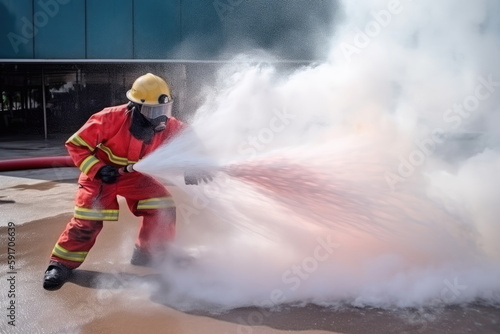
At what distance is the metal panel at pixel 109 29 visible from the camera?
466 inches

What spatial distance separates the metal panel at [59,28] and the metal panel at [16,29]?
0.16m

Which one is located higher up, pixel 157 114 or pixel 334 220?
pixel 157 114

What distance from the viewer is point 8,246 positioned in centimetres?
378

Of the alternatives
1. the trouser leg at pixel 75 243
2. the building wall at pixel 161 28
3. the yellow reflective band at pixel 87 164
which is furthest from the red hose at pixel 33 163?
the building wall at pixel 161 28

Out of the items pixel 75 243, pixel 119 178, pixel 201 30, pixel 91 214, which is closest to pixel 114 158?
pixel 119 178

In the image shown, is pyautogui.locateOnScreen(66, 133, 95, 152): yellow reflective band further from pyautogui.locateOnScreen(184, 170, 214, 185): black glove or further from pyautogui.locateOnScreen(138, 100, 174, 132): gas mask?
pyautogui.locateOnScreen(184, 170, 214, 185): black glove

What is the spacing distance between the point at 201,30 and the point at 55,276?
33.1 feet

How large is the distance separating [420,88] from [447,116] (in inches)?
52.5

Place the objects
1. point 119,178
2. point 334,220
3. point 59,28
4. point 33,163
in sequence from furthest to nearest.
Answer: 1. point 59,28
2. point 33,163
3. point 119,178
4. point 334,220

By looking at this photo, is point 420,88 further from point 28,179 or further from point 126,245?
point 28,179

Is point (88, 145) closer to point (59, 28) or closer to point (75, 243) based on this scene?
point (75, 243)

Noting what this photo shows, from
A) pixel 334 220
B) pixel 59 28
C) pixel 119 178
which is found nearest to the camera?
pixel 334 220

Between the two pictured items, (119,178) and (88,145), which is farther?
(119,178)

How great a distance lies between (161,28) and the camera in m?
12.3
